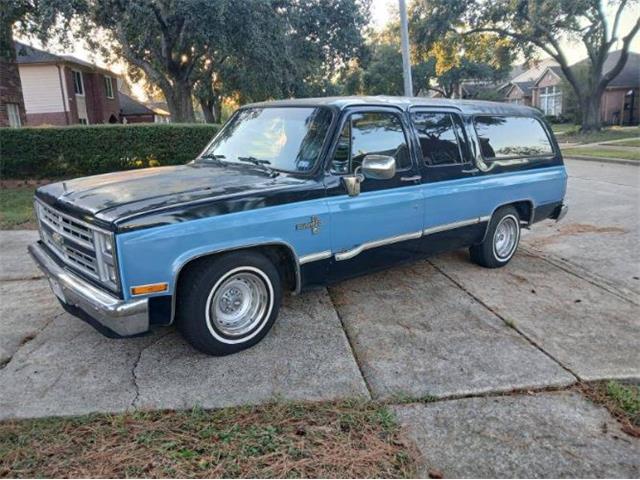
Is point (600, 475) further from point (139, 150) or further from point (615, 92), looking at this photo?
point (615, 92)

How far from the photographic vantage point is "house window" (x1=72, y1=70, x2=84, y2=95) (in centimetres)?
2830

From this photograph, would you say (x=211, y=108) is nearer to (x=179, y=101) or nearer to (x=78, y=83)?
(x=78, y=83)

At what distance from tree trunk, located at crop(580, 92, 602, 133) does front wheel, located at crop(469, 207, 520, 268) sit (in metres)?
27.3

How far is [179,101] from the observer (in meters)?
21.8

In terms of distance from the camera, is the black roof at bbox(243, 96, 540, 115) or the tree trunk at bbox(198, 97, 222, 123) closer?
the black roof at bbox(243, 96, 540, 115)

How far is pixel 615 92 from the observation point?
3991cm

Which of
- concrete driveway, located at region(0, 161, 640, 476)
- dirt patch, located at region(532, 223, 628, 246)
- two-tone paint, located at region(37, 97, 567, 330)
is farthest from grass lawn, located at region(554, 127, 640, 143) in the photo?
two-tone paint, located at region(37, 97, 567, 330)

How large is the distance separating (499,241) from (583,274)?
1.01 m

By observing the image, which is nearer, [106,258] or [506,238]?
[106,258]

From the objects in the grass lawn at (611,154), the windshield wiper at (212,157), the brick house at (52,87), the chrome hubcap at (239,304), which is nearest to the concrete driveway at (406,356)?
the chrome hubcap at (239,304)

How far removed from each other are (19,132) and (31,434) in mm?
11684

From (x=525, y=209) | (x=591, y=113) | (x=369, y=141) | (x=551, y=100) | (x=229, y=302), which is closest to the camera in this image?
(x=229, y=302)

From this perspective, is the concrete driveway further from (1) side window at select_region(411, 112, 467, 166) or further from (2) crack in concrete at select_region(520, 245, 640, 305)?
(1) side window at select_region(411, 112, 467, 166)

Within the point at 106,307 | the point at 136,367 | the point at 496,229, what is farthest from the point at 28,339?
the point at 496,229
